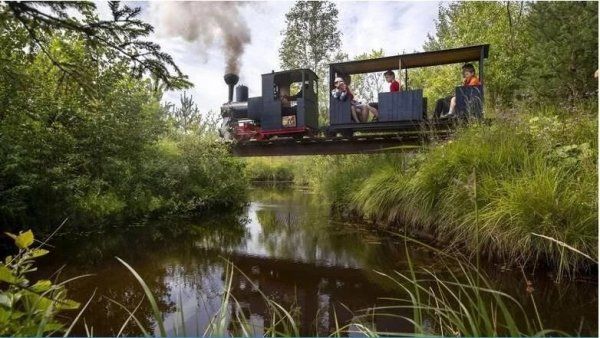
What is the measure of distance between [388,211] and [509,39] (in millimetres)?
11678

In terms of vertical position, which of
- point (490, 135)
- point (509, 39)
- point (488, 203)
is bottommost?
point (488, 203)

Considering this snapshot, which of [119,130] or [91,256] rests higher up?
[119,130]

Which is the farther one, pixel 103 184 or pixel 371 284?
pixel 103 184

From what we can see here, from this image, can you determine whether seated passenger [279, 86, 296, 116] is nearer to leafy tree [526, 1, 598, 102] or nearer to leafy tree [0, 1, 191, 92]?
leafy tree [526, 1, 598, 102]

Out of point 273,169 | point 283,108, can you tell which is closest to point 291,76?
point 283,108

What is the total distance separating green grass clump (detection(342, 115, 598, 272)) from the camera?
146 inches

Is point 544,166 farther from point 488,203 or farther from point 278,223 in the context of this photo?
point 278,223

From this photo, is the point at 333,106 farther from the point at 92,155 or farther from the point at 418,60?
the point at 92,155

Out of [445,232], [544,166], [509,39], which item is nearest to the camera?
[544,166]

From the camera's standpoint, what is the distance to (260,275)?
181 inches

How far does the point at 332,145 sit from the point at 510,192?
19.0ft

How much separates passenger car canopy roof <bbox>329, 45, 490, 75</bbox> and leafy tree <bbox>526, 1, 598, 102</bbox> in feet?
5.67

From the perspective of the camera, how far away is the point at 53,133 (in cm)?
705

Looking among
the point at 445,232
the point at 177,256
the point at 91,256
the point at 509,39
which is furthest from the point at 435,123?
the point at 509,39
